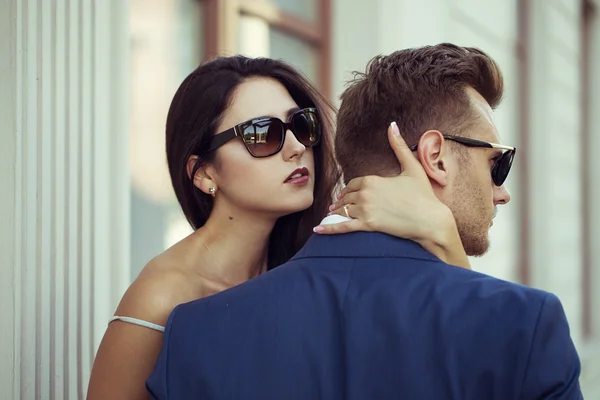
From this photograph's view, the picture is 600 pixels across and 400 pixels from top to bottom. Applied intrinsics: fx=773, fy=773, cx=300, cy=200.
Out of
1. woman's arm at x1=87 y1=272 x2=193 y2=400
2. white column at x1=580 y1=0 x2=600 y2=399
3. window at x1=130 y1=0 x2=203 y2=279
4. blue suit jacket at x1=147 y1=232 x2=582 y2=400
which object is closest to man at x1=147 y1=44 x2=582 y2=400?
blue suit jacket at x1=147 y1=232 x2=582 y2=400

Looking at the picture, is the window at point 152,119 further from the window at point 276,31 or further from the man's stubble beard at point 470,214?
the man's stubble beard at point 470,214

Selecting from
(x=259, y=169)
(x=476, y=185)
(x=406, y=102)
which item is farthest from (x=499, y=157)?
(x=259, y=169)

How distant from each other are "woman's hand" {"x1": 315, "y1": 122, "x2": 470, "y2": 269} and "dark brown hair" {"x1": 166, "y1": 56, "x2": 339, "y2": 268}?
2.33ft

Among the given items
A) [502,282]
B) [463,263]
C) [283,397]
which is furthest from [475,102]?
[283,397]

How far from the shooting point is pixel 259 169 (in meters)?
2.30

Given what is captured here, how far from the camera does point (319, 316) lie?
4.78ft

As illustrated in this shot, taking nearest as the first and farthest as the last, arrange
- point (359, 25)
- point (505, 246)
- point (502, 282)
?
point (502, 282) → point (359, 25) → point (505, 246)

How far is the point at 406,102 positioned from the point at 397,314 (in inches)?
22.4

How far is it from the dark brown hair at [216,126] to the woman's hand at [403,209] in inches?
28.0

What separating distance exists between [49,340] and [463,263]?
51.6 inches

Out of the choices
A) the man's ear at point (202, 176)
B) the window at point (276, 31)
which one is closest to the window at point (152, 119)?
the window at point (276, 31)

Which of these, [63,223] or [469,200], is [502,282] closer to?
[469,200]

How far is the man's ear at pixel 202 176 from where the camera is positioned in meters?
2.40

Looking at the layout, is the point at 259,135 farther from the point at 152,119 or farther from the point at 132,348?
the point at 152,119
